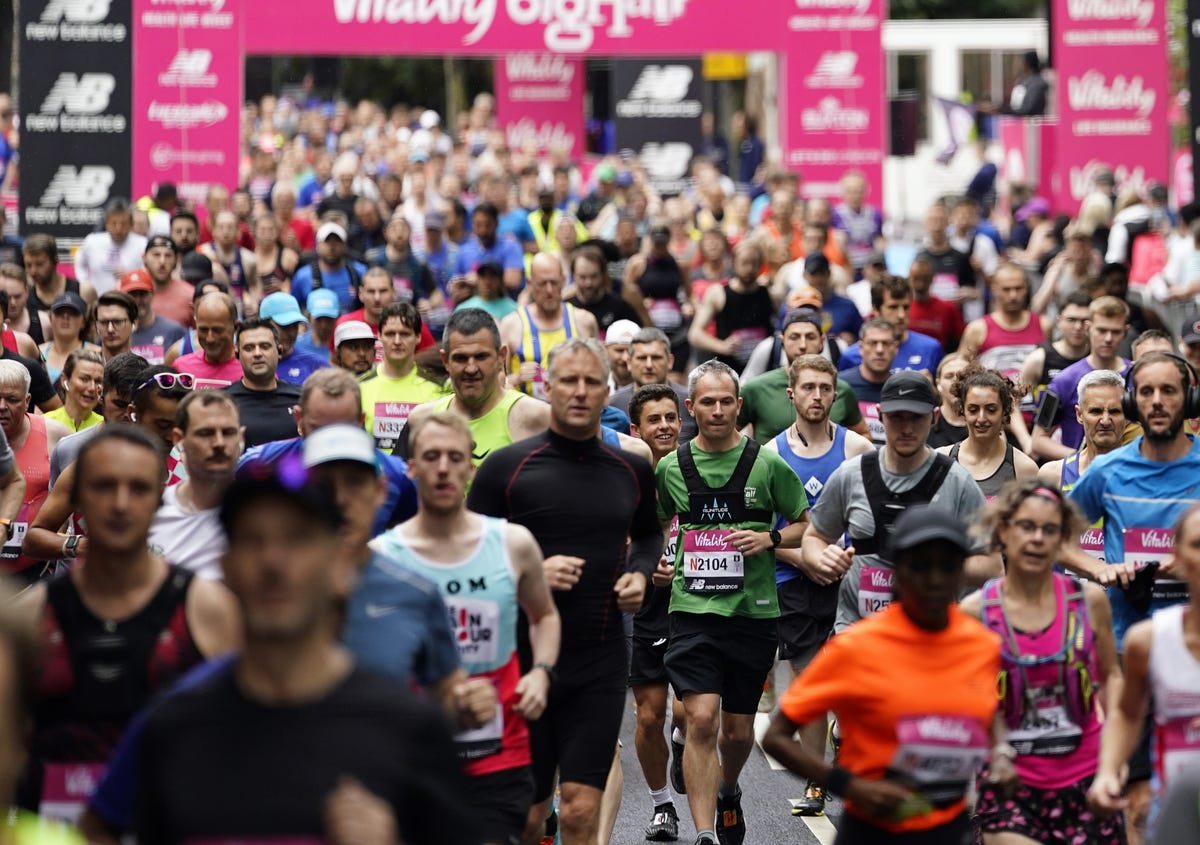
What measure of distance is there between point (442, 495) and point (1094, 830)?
212cm

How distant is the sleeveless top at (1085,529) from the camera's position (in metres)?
8.23

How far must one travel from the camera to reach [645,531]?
25.1 ft

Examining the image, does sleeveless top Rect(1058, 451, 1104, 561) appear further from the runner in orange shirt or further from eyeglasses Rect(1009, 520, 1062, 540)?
the runner in orange shirt

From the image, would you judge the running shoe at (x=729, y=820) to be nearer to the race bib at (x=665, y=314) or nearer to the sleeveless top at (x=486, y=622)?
the sleeveless top at (x=486, y=622)

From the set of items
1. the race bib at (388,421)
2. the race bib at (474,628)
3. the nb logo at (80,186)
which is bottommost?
the race bib at (474,628)

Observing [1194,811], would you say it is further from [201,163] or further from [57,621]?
[201,163]

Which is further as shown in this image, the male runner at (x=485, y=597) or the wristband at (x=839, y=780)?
the male runner at (x=485, y=597)

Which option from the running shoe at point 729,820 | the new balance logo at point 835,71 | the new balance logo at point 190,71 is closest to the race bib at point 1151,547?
the running shoe at point 729,820

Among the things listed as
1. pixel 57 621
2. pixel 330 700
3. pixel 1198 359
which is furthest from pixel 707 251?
pixel 330 700

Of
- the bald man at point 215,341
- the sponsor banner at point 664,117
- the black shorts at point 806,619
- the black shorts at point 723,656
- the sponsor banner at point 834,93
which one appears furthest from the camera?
the sponsor banner at point 664,117

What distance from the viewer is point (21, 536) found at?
9.05 metres

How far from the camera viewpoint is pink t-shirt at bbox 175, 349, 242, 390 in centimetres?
1092

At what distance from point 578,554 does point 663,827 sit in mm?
2315

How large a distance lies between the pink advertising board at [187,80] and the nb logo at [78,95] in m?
2.05
